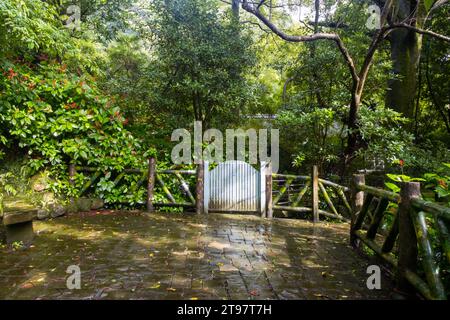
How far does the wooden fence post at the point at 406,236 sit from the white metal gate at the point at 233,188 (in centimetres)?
410

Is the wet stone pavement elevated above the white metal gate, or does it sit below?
below

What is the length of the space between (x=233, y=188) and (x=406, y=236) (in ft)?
14.5

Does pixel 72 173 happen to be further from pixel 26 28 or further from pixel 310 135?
pixel 310 135

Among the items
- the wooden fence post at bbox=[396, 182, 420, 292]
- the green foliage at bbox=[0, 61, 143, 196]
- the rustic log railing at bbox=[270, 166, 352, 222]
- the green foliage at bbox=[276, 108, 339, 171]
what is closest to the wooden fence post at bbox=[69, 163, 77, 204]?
the green foliage at bbox=[0, 61, 143, 196]

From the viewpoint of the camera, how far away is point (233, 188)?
25.1 feet

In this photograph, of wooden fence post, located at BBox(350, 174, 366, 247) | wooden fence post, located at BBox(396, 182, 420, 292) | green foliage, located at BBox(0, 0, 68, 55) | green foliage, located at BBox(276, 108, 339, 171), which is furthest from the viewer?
green foliage, located at BBox(276, 108, 339, 171)

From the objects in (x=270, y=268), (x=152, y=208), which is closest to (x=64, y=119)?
(x=152, y=208)

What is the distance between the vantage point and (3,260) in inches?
169

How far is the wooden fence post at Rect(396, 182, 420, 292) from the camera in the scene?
11.6 feet

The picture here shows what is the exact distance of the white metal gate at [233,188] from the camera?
25.0 feet

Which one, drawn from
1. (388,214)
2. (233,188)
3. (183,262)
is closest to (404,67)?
(233,188)

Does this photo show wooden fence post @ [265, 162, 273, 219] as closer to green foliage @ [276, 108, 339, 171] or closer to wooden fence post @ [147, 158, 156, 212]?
green foliage @ [276, 108, 339, 171]

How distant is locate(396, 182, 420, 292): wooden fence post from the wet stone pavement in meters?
0.25

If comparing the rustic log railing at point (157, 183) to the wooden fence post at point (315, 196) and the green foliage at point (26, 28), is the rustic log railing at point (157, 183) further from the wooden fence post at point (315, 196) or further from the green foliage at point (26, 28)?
the green foliage at point (26, 28)
